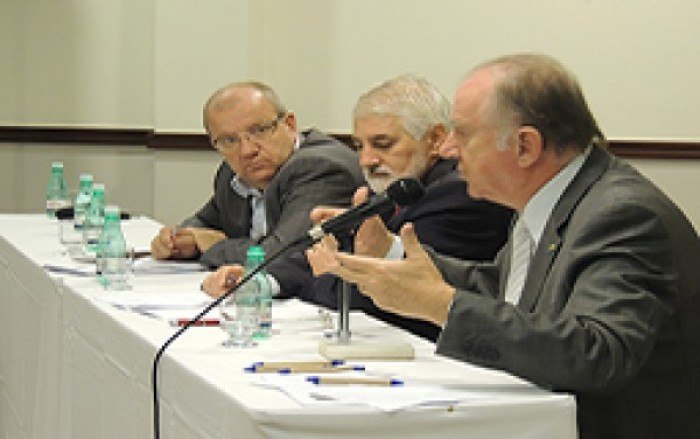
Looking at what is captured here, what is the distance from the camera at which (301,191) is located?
162 inches

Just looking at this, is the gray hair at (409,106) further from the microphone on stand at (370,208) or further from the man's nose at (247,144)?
the microphone on stand at (370,208)

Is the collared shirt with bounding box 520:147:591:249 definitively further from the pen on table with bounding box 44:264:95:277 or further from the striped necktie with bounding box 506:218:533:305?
the pen on table with bounding box 44:264:95:277

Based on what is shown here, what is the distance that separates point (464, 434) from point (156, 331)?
887 mm

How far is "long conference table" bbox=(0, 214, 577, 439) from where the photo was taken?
6.81ft

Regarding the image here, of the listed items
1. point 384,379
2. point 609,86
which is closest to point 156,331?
point 384,379

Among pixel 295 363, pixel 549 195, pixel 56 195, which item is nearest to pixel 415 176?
pixel 549 195

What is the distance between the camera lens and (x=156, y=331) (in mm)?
2762

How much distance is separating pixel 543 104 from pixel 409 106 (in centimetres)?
118

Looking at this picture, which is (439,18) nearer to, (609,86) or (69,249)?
(609,86)

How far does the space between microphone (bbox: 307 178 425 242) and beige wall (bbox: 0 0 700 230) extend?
13.2 feet

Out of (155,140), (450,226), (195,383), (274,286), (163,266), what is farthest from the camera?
(155,140)

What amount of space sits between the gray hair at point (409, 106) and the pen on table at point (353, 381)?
1468 millimetres

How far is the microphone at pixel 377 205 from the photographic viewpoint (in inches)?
94.4

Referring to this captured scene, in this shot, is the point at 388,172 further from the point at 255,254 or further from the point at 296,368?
the point at 296,368
